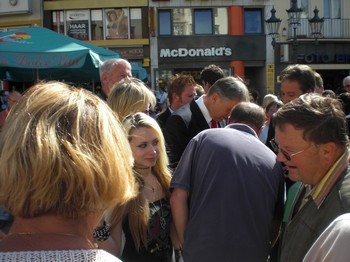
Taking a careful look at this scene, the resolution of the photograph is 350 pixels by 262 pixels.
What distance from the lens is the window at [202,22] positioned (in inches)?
878

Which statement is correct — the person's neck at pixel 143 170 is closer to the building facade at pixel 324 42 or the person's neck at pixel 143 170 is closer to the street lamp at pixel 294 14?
the street lamp at pixel 294 14

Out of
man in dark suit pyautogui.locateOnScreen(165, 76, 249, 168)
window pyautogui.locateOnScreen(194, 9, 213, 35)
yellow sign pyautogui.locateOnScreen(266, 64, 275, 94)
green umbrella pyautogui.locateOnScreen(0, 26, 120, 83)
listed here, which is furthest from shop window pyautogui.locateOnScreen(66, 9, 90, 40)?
man in dark suit pyautogui.locateOnScreen(165, 76, 249, 168)

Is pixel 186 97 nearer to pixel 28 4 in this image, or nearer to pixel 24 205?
pixel 24 205

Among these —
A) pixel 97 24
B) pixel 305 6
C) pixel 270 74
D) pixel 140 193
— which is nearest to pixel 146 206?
pixel 140 193

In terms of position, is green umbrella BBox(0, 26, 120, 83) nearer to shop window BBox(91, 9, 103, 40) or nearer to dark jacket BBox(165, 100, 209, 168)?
dark jacket BBox(165, 100, 209, 168)

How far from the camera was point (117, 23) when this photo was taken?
21.8 metres

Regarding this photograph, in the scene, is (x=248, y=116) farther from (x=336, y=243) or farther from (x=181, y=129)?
(x=336, y=243)

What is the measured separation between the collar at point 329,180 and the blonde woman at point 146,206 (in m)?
1.03

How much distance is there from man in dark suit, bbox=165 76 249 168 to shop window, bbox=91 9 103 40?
1899 cm

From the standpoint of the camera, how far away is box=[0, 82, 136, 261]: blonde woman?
1053mm

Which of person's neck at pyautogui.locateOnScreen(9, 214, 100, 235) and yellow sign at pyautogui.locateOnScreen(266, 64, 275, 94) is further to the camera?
yellow sign at pyautogui.locateOnScreen(266, 64, 275, 94)

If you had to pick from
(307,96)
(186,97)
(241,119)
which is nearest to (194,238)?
(241,119)

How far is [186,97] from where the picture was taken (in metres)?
5.36

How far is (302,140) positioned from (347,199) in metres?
0.41
